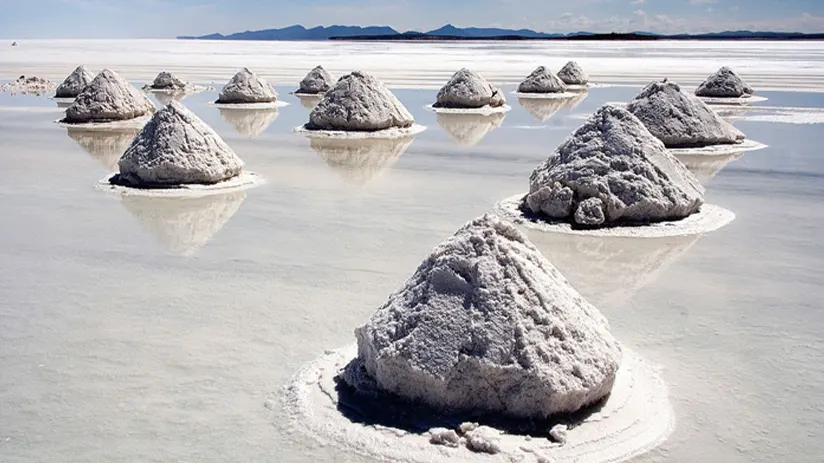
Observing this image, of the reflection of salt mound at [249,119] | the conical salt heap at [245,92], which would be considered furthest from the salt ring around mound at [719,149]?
the conical salt heap at [245,92]

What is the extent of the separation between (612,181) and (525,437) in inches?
158

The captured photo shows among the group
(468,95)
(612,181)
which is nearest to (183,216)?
(612,181)

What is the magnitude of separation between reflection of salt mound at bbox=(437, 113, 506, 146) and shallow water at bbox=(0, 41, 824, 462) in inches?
108

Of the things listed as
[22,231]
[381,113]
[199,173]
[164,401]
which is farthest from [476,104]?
[164,401]

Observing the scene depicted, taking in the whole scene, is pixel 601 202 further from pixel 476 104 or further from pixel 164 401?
pixel 476 104

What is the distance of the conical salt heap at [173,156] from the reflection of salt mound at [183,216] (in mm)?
427

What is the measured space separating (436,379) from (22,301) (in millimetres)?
2934

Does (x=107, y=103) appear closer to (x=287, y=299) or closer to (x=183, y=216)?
(x=183, y=216)

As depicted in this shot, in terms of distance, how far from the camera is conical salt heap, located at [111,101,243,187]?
8461 millimetres

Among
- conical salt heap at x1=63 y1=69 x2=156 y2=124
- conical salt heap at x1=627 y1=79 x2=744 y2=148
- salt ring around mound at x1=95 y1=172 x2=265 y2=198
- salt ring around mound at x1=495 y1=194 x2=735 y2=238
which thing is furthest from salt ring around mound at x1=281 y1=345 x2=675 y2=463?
conical salt heap at x1=63 y1=69 x2=156 y2=124

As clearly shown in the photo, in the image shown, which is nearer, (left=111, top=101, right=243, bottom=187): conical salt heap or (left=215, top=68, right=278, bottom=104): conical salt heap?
(left=111, top=101, right=243, bottom=187): conical salt heap

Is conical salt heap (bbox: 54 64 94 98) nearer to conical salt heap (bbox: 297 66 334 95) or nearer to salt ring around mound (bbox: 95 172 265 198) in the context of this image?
conical salt heap (bbox: 297 66 334 95)

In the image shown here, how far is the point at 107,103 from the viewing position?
47.8 ft

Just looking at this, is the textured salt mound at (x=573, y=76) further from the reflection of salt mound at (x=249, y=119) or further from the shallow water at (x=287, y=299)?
the shallow water at (x=287, y=299)
